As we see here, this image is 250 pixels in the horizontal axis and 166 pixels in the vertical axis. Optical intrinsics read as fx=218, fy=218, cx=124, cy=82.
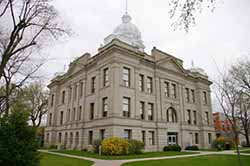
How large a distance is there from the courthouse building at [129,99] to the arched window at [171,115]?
158mm

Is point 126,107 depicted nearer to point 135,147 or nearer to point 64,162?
point 135,147

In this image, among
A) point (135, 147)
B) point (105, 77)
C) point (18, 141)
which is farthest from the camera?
point (105, 77)

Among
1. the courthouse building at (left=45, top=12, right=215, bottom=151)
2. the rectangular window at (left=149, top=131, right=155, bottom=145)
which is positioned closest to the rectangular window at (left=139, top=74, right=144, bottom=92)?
the courthouse building at (left=45, top=12, right=215, bottom=151)

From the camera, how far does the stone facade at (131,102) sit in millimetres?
28078

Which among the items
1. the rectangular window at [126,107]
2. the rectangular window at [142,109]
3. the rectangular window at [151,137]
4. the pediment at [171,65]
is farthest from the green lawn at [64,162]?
the pediment at [171,65]

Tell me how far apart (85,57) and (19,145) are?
92.2 feet

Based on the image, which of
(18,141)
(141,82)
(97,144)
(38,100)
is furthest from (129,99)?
(38,100)

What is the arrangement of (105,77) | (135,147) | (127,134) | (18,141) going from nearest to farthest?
1. (18,141)
2. (135,147)
3. (127,134)
4. (105,77)

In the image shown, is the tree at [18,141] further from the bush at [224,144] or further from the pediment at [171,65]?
the bush at [224,144]

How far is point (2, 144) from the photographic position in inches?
381

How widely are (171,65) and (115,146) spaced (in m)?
18.9

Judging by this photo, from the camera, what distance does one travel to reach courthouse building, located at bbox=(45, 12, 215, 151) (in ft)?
92.3

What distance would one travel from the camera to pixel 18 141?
9.91 m

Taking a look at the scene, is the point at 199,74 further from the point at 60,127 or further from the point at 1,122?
the point at 1,122
